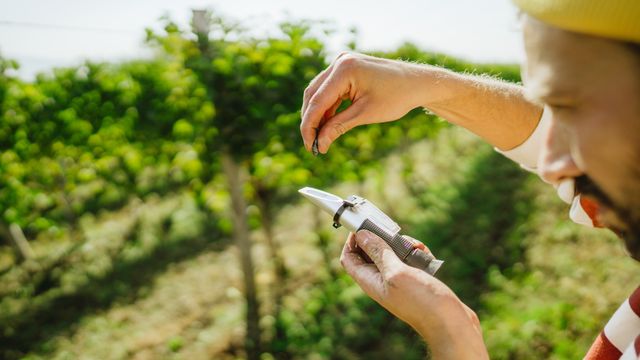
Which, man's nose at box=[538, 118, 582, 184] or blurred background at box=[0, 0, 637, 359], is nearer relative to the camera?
man's nose at box=[538, 118, 582, 184]

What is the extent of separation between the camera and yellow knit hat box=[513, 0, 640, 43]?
22.4 inches

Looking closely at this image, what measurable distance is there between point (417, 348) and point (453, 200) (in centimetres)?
432

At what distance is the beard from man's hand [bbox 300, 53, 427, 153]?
0.61 meters

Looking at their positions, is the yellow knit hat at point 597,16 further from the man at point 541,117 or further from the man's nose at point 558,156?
the man's nose at point 558,156

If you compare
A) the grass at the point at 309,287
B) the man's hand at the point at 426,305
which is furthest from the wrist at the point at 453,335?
the grass at the point at 309,287

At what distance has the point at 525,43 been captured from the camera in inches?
28.3

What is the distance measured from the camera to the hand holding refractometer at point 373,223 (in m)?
1.08

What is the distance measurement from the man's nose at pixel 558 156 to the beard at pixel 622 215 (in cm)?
3

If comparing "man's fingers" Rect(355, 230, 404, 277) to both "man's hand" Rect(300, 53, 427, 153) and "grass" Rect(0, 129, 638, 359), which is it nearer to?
"man's hand" Rect(300, 53, 427, 153)

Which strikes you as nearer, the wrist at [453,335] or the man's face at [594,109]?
the man's face at [594,109]

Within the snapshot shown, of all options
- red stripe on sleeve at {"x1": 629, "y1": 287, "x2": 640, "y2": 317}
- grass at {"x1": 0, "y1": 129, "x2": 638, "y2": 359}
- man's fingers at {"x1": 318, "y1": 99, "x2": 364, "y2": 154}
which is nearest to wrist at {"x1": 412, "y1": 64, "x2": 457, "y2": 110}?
man's fingers at {"x1": 318, "y1": 99, "x2": 364, "y2": 154}

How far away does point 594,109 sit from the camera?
25.0 inches

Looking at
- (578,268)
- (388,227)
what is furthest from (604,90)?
(578,268)

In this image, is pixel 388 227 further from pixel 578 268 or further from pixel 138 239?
pixel 138 239
